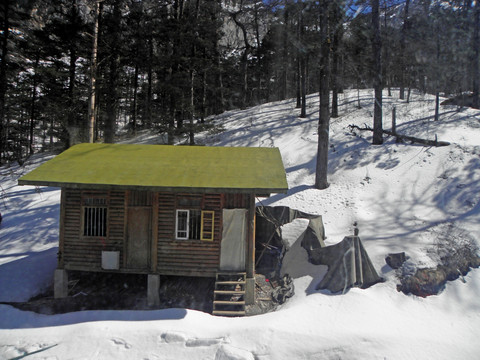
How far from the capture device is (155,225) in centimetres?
984

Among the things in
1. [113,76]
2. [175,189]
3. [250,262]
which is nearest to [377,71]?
[250,262]

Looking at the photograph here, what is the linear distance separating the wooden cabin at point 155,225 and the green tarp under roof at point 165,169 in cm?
6

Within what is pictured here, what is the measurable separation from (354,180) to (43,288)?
14086 millimetres

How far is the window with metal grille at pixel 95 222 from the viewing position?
1016 centimetres

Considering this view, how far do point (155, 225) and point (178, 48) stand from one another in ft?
49.6

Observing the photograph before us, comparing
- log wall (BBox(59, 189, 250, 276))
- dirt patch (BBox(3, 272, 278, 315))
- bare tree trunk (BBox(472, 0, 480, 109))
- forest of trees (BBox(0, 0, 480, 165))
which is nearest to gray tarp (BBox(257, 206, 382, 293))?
dirt patch (BBox(3, 272, 278, 315))

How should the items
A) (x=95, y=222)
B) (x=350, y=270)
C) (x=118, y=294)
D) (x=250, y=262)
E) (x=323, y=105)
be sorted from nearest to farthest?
1. (x=350, y=270)
2. (x=250, y=262)
3. (x=95, y=222)
4. (x=118, y=294)
5. (x=323, y=105)

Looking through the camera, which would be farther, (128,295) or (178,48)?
(178,48)

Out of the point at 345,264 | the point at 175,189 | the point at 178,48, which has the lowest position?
the point at 345,264

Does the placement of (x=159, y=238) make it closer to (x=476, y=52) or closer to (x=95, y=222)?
(x=95, y=222)

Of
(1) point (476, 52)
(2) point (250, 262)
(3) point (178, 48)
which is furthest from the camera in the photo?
(1) point (476, 52)

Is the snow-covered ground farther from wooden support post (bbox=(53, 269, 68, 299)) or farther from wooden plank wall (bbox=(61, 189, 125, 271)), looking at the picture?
wooden plank wall (bbox=(61, 189, 125, 271))

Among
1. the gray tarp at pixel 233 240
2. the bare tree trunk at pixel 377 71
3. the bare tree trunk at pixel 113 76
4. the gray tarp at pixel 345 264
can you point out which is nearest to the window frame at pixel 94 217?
the gray tarp at pixel 233 240

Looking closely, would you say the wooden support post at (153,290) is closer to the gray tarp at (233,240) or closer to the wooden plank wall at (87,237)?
Answer: the wooden plank wall at (87,237)
